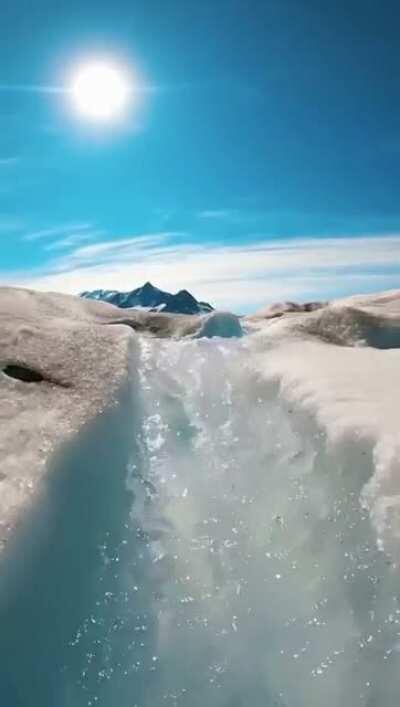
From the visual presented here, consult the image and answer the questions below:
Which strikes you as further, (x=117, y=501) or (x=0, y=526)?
(x=117, y=501)

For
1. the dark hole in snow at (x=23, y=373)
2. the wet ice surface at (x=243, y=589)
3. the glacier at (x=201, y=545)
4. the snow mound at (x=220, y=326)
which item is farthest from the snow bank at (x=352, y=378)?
the dark hole in snow at (x=23, y=373)

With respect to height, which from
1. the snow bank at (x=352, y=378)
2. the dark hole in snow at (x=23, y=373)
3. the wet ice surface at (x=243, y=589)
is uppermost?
the dark hole in snow at (x=23, y=373)

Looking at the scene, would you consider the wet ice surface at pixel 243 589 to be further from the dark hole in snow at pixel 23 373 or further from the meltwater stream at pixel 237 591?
the dark hole in snow at pixel 23 373

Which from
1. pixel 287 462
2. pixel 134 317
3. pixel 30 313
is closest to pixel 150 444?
pixel 287 462

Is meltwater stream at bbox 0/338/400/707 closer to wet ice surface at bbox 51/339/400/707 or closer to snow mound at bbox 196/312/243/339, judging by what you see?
wet ice surface at bbox 51/339/400/707

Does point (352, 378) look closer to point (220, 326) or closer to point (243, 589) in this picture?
point (243, 589)

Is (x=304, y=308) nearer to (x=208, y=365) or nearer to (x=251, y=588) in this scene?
(x=208, y=365)
